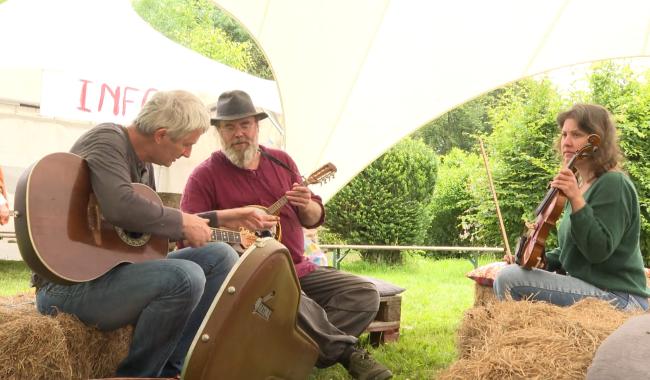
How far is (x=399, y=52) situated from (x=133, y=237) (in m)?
3.77

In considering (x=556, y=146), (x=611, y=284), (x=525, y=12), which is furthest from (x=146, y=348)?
(x=525, y=12)

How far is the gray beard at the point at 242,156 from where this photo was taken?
146 inches

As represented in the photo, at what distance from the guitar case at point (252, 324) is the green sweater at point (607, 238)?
1281mm

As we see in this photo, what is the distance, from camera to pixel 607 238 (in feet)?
→ 9.50

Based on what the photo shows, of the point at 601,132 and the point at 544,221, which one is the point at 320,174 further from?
the point at 601,132

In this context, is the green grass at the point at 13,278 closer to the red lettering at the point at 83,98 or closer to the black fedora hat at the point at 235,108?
the red lettering at the point at 83,98

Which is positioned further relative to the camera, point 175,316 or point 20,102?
point 20,102

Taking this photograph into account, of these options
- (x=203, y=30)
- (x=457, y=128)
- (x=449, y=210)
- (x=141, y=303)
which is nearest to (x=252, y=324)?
(x=141, y=303)

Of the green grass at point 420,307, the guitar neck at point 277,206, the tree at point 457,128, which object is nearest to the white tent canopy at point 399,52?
the green grass at point 420,307

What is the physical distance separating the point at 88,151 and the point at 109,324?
68 cm

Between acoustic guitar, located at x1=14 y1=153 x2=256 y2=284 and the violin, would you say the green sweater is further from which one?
acoustic guitar, located at x1=14 y1=153 x2=256 y2=284

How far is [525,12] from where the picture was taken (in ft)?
18.9

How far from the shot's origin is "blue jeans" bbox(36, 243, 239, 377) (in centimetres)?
257

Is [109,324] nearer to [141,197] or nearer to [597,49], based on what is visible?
[141,197]
